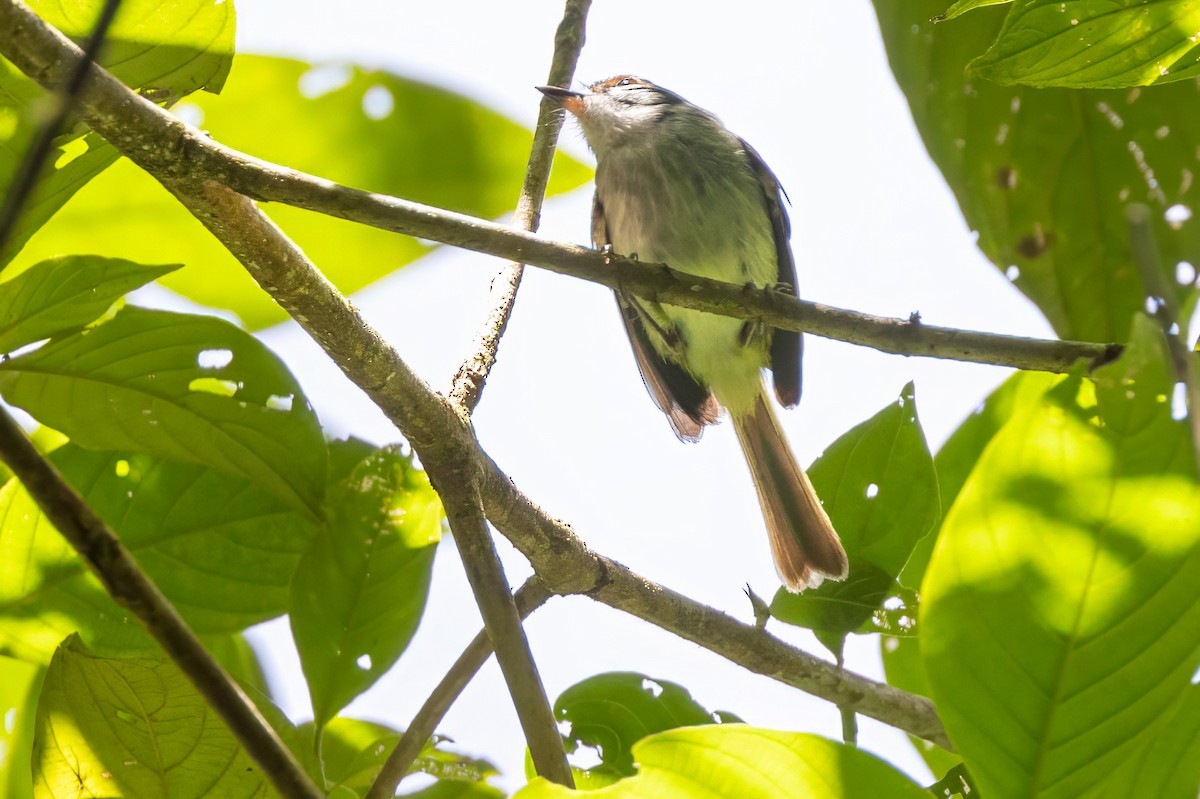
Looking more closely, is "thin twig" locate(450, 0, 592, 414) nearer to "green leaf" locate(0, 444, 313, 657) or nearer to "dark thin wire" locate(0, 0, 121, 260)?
"green leaf" locate(0, 444, 313, 657)

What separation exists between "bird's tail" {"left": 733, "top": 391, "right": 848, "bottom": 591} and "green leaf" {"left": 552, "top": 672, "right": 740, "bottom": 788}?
Answer: 56 centimetres

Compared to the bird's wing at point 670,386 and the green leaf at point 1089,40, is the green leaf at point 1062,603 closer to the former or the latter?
the green leaf at point 1089,40

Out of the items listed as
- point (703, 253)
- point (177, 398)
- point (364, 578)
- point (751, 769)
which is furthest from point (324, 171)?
point (751, 769)

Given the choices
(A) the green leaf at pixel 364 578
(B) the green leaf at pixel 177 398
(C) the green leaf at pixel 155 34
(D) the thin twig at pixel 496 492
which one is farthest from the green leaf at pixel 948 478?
(C) the green leaf at pixel 155 34

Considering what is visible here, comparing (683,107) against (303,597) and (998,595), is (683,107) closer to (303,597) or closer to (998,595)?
(303,597)

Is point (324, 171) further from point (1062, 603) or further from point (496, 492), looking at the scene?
point (1062, 603)

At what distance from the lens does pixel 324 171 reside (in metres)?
2.30

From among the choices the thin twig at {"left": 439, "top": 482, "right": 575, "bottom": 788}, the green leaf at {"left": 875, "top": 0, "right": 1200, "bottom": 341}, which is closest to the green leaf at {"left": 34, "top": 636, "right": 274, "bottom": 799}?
the thin twig at {"left": 439, "top": 482, "right": 575, "bottom": 788}

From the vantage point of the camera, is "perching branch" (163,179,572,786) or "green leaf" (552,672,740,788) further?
"green leaf" (552,672,740,788)

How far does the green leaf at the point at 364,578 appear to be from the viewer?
1.70 m

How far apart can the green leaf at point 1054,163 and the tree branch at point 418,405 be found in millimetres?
828

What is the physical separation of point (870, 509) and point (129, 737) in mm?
1207

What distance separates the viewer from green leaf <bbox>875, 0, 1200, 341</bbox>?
2.03m

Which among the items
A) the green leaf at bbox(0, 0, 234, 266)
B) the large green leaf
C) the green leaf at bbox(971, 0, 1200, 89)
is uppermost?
the green leaf at bbox(0, 0, 234, 266)
